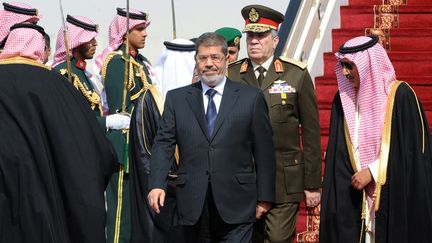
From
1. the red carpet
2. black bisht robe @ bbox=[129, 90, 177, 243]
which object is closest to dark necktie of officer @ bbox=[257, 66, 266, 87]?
black bisht robe @ bbox=[129, 90, 177, 243]

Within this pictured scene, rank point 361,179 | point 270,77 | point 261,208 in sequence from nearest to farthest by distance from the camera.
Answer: point 261,208
point 361,179
point 270,77

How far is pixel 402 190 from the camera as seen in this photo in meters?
10.4

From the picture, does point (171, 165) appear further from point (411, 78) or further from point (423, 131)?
point (411, 78)

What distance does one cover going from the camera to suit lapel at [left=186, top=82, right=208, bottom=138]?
9.71 m

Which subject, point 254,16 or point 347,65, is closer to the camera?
point 347,65

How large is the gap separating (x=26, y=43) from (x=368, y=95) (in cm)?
256

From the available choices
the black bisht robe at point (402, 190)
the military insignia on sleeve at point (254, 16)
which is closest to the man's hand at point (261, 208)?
the black bisht robe at point (402, 190)

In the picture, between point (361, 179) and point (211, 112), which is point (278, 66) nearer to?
point (361, 179)

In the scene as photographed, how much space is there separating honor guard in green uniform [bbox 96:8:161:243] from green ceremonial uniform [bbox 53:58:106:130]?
9cm

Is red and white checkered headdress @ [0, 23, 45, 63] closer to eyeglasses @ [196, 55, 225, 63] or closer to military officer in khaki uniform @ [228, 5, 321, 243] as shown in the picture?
eyeglasses @ [196, 55, 225, 63]

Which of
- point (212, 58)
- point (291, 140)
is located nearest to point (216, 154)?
point (212, 58)

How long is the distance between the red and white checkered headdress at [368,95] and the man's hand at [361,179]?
0.09 meters

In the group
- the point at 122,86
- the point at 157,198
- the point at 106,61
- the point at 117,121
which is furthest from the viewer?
the point at 106,61

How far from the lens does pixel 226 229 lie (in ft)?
31.5
